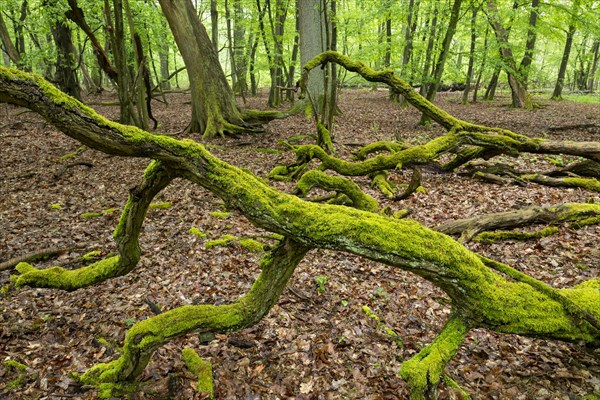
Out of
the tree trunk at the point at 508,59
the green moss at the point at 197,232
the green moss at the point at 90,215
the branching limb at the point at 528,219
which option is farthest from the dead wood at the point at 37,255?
the tree trunk at the point at 508,59

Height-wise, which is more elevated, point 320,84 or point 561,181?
point 320,84

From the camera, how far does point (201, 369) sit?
3.82 m

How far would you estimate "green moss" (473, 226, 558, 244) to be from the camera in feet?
19.5

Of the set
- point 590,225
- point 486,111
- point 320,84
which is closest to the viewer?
point 590,225

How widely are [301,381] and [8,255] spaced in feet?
18.4

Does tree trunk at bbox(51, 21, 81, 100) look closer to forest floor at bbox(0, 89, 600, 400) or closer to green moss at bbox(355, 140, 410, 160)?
forest floor at bbox(0, 89, 600, 400)

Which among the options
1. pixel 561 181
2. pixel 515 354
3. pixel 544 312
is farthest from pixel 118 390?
pixel 561 181

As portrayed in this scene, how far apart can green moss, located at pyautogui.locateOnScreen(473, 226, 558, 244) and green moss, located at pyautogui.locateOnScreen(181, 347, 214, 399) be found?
4.68m

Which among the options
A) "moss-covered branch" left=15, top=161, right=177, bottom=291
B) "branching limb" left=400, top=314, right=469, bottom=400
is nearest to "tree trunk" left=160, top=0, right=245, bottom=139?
"moss-covered branch" left=15, top=161, right=177, bottom=291

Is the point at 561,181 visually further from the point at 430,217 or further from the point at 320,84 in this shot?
the point at 320,84

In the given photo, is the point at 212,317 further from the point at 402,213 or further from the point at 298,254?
the point at 402,213

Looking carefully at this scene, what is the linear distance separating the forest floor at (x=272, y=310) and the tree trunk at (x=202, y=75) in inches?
148

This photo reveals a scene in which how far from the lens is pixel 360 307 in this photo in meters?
4.98

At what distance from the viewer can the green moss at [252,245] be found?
6352 mm
